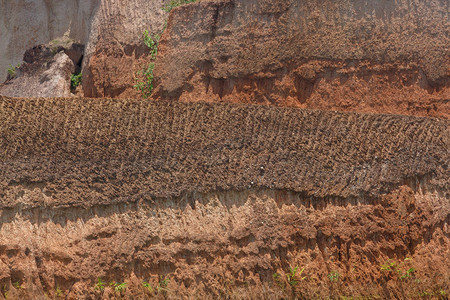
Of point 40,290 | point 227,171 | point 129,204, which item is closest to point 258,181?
point 227,171

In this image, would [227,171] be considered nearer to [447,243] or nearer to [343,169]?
[343,169]

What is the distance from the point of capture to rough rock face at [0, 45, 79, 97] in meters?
9.49

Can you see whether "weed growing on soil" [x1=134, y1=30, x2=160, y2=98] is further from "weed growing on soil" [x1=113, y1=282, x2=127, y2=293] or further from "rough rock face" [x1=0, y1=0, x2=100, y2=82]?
"weed growing on soil" [x1=113, y1=282, x2=127, y2=293]

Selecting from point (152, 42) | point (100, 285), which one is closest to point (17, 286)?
point (100, 285)

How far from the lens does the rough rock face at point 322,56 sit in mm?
8094

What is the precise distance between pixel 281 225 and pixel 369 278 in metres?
1.15

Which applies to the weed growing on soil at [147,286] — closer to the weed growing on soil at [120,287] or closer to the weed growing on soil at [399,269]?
the weed growing on soil at [120,287]

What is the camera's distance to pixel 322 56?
816cm

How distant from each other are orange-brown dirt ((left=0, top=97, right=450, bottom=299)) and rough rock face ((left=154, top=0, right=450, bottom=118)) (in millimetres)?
803

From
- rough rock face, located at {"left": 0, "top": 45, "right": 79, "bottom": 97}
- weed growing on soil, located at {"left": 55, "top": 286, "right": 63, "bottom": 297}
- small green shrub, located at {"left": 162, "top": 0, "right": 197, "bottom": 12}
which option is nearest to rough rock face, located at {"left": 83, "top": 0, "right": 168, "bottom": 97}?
small green shrub, located at {"left": 162, "top": 0, "right": 197, "bottom": 12}

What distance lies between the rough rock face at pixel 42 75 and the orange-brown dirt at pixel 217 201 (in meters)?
2.39

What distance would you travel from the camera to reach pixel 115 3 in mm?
9539

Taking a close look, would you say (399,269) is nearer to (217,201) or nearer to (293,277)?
(293,277)

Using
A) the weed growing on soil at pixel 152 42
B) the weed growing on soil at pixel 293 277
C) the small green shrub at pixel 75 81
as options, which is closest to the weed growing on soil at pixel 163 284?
the weed growing on soil at pixel 293 277
